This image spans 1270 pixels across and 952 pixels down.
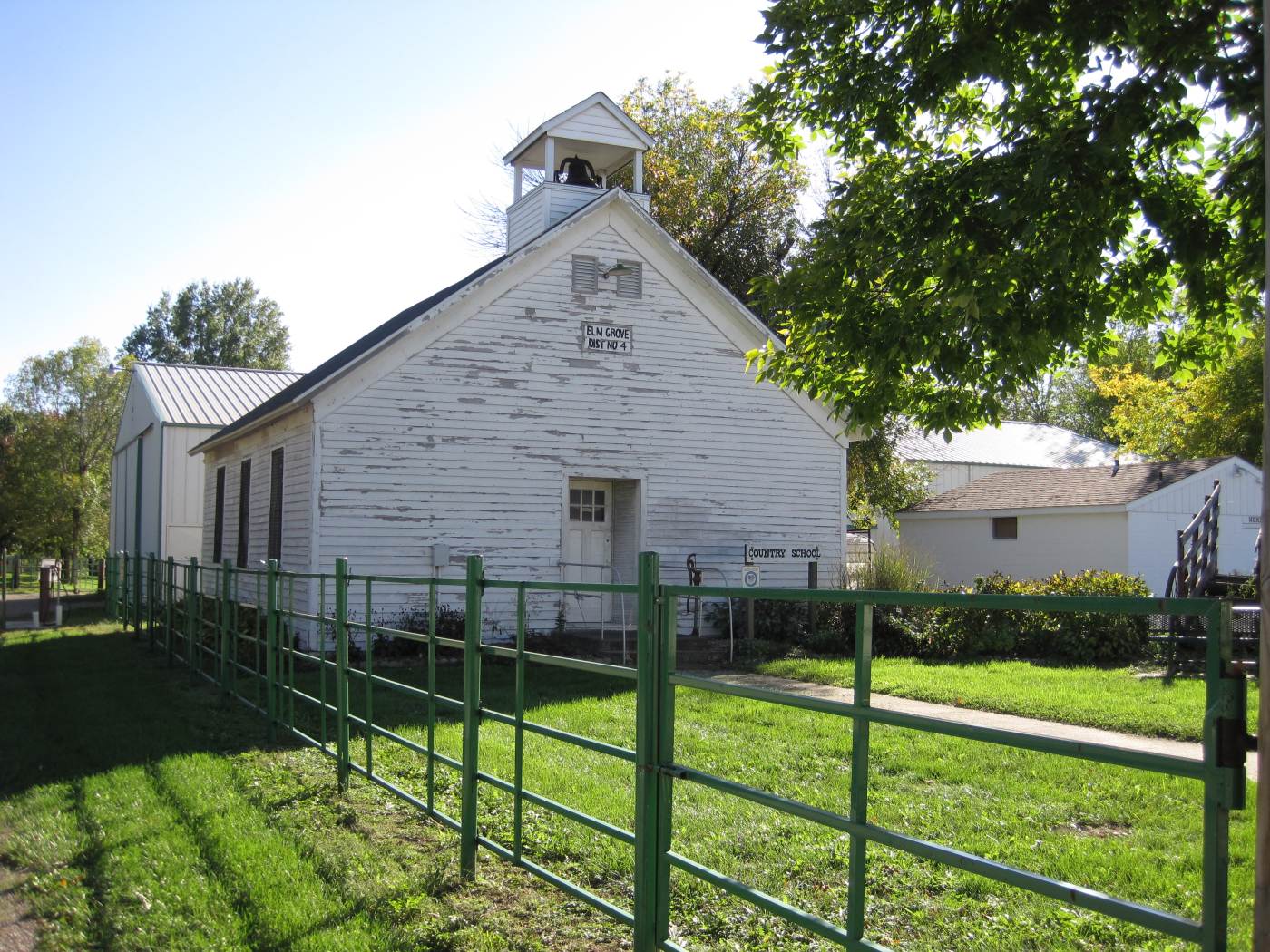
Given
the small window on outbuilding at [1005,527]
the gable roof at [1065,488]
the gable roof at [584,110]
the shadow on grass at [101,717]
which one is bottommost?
the shadow on grass at [101,717]

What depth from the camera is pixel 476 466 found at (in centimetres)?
1645

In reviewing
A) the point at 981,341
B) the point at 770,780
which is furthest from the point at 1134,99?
the point at 770,780

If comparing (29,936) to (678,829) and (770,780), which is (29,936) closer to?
(678,829)

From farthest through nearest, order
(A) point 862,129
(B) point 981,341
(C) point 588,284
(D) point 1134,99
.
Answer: (C) point 588,284 < (A) point 862,129 < (B) point 981,341 < (D) point 1134,99

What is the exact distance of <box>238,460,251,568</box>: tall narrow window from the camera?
20.1 m

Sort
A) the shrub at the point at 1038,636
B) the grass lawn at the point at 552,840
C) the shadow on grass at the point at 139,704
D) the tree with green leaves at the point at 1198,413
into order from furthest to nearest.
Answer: the tree with green leaves at the point at 1198,413, the shrub at the point at 1038,636, the shadow on grass at the point at 139,704, the grass lawn at the point at 552,840

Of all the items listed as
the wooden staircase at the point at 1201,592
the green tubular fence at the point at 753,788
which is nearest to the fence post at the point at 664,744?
the green tubular fence at the point at 753,788

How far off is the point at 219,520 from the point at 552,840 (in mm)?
18083

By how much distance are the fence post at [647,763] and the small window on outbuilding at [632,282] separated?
13.4m

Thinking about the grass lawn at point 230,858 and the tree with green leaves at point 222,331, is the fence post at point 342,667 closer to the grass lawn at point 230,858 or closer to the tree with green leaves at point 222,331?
the grass lawn at point 230,858

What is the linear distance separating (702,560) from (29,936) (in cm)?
1339

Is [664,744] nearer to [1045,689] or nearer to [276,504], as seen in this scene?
[1045,689]

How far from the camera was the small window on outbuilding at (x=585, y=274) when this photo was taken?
56.4 feet

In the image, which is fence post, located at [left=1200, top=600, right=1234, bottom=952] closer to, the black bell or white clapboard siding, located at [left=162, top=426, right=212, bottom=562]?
the black bell
